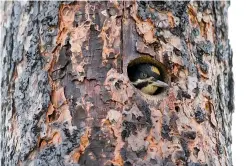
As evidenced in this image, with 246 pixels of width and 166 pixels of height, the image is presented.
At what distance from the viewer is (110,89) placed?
338 cm

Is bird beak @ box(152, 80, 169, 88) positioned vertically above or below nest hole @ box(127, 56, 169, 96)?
below

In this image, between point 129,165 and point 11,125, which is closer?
point 129,165

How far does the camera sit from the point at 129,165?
3295 millimetres

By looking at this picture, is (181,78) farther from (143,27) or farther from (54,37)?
(54,37)

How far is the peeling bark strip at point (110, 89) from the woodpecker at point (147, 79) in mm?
28

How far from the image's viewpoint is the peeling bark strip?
3.34 m

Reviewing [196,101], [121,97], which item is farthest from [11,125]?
[196,101]

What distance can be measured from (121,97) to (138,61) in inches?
5.7

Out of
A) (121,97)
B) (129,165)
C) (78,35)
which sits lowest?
(129,165)

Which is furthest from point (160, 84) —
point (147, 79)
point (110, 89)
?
point (110, 89)

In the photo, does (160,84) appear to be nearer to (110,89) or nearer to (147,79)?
(147,79)

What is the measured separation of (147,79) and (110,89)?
126 mm

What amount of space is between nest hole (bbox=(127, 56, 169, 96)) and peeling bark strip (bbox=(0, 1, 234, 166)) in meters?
0.01

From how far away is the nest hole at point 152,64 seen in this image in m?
3.42
